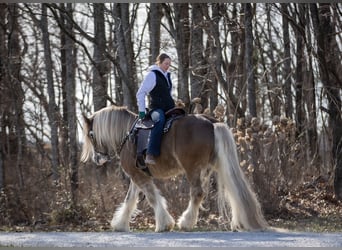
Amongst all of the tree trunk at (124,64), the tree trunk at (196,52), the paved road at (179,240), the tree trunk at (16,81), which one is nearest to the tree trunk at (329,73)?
the tree trunk at (196,52)

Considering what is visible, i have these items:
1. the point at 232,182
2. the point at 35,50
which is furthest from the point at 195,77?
the point at 35,50

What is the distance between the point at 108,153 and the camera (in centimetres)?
1273

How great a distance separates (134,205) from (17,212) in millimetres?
7659

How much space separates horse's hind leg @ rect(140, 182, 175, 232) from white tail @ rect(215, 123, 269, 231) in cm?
87

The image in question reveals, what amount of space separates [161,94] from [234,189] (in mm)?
1853

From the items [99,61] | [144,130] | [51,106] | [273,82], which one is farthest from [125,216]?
[273,82]

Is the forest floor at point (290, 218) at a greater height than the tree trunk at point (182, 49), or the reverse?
the tree trunk at point (182, 49)

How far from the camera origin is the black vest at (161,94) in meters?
11.9

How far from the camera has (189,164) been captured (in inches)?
460

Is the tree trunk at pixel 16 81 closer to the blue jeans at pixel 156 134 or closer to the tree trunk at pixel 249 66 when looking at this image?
the tree trunk at pixel 249 66

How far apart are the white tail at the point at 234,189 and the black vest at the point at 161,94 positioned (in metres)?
0.92

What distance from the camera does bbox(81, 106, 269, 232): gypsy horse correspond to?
1132 cm

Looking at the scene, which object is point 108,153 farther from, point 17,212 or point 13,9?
point 13,9

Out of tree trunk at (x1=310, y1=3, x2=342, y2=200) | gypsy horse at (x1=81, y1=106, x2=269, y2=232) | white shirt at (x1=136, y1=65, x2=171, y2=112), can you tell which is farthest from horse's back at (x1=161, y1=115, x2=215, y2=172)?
tree trunk at (x1=310, y1=3, x2=342, y2=200)
